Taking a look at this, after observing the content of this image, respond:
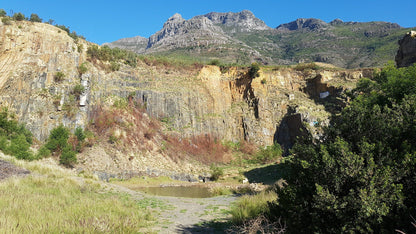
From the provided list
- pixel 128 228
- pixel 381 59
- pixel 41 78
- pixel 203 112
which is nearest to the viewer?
pixel 128 228

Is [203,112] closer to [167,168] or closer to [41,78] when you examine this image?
[167,168]

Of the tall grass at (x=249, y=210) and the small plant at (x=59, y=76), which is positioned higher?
the small plant at (x=59, y=76)

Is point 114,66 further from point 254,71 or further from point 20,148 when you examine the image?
point 254,71

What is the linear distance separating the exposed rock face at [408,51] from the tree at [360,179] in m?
24.3

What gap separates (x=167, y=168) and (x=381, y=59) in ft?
217

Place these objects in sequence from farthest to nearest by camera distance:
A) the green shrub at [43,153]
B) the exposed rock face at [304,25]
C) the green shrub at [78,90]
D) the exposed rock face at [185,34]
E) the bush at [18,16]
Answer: the exposed rock face at [304,25] → the exposed rock face at [185,34] → the bush at [18,16] → the green shrub at [78,90] → the green shrub at [43,153]

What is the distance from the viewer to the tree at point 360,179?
4238 millimetres

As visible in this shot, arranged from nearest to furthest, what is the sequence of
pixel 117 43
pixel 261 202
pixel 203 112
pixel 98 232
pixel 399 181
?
pixel 399 181, pixel 98 232, pixel 261 202, pixel 203 112, pixel 117 43

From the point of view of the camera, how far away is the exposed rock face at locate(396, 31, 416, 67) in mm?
23658

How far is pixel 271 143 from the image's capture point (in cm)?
4272

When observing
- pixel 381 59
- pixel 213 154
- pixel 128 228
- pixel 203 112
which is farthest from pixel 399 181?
pixel 381 59

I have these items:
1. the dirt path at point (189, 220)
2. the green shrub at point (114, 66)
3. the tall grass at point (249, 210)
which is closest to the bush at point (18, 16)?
the green shrub at point (114, 66)

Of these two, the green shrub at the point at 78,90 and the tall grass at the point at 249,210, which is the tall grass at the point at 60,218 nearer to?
the tall grass at the point at 249,210

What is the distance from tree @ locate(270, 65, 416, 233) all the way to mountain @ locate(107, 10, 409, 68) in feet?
157
